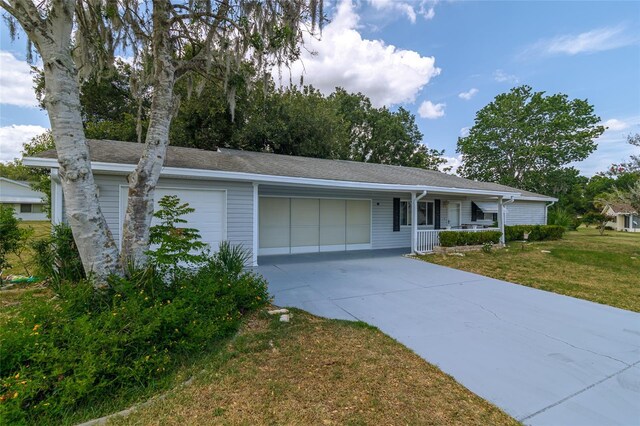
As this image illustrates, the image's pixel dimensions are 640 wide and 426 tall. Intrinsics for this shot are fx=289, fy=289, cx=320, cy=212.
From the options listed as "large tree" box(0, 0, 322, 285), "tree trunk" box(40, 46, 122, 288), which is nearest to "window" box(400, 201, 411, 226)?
"large tree" box(0, 0, 322, 285)

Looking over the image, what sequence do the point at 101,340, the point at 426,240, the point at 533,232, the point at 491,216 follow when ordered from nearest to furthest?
the point at 101,340 < the point at 426,240 < the point at 533,232 < the point at 491,216

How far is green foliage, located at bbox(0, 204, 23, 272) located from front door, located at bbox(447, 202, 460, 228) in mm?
A: 14733

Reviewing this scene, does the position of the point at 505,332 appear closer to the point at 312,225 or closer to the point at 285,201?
the point at 312,225

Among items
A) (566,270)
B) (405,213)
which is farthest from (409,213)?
(566,270)

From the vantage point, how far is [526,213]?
58.3 feet

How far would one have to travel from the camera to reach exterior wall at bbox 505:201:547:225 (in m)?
17.0

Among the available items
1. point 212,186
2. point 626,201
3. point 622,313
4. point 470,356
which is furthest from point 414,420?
point 626,201

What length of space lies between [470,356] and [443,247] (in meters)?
8.03

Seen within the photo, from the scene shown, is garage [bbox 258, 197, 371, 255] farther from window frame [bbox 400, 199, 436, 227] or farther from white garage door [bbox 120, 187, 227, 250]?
white garage door [bbox 120, 187, 227, 250]

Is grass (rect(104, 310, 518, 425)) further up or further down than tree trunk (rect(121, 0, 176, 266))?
further down

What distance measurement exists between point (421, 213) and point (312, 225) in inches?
208

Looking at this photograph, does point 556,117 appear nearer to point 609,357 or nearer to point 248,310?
point 609,357

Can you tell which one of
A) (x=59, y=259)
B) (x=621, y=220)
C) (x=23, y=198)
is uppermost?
(x=23, y=198)

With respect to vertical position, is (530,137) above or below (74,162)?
above
